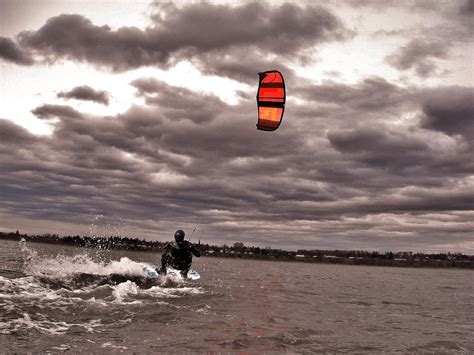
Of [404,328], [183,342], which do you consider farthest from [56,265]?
[404,328]

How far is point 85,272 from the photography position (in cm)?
2534

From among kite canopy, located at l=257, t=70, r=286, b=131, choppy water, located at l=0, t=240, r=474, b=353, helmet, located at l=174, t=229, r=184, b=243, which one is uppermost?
Result: kite canopy, located at l=257, t=70, r=286, b=131

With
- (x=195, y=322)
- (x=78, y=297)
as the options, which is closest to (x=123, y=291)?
(x=78, y=297)

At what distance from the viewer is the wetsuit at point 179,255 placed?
961 inches

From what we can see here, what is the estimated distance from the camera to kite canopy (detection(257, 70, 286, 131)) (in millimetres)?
9938

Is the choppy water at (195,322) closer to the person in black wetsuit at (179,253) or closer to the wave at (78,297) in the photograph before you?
the wave at (78,297)

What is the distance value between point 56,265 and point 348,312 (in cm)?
1927

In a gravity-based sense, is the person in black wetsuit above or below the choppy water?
above

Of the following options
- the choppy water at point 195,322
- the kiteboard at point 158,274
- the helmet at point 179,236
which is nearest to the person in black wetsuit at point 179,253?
the helmet at point 179,236

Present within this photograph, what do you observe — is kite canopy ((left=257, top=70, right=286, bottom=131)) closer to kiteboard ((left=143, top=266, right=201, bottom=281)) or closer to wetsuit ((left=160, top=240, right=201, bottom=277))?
wetsuit ((left=160, top=240, right=201, bottom=277))

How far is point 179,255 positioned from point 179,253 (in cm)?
13

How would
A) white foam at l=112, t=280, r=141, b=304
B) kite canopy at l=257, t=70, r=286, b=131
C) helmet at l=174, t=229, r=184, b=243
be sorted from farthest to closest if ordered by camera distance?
helmet at l=174, t=229, r=184, b=243 < white foam at l=112, t=280, r=141, b=304 < kite canopy at l=257, t=70, r=286, b=131

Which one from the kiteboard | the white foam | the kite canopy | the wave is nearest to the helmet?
the kiteboard

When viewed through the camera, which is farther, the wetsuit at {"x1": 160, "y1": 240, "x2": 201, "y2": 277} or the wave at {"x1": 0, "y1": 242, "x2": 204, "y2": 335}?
the wetsuit at {"x1": 160, "y1": 240, "x2": 201, "y2": 277}
